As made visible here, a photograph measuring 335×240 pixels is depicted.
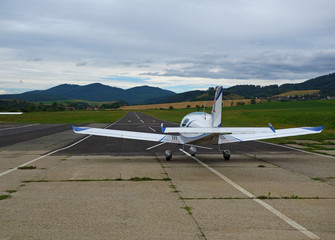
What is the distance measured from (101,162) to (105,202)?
7024 mm

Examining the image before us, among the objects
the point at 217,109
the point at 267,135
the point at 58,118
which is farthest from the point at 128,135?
the point at 58,118

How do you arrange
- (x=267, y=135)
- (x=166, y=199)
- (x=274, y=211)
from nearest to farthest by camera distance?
(x=274, y=211) → (x=166, y=199) → (x=267, y=135)

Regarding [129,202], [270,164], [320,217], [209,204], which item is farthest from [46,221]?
[270,164]

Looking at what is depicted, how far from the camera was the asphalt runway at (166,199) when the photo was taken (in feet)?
20.7

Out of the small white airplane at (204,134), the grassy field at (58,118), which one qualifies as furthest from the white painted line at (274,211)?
the grassy field at (58,118)

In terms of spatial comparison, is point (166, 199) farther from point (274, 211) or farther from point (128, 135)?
point (128, 135)

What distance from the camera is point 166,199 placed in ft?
28.5

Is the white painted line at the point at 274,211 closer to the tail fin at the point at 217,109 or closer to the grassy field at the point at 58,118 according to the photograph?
the tail fin at the point at 217,109

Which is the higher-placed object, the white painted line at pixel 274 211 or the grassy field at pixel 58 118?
the grassy field at pixel 58 118

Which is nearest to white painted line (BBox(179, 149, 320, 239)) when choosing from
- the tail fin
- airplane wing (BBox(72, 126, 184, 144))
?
the tail fin

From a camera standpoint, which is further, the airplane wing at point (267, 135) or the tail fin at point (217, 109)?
the airplane wing at point (267, 135)

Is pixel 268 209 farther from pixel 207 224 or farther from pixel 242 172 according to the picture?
pixel 242 172

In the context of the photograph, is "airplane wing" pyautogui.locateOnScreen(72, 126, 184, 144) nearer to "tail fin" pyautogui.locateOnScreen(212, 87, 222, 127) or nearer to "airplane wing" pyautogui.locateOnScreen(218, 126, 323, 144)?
"tail fin" pyautogui.locateOnScreen(212, 87, 222, 127)

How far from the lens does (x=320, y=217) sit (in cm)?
715
